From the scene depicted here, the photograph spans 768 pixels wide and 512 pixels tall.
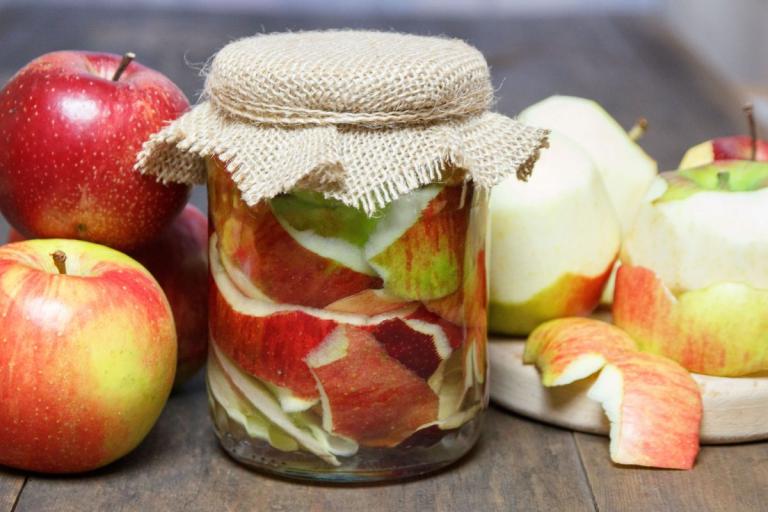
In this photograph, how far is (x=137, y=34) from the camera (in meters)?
2.64

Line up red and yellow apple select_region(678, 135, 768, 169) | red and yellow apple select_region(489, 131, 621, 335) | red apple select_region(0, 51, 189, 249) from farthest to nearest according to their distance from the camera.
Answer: red and yellow apple select_region(678, 135, 768, 169) < red and yellow apple select_region(489, 131, 621, 335) < red apple select_region(0, 51, 189, 249)

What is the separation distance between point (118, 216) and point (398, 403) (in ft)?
0.75

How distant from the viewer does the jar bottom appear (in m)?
0.76

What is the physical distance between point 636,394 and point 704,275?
0.10 meters

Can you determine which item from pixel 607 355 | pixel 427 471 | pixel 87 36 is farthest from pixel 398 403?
pixel 87 36

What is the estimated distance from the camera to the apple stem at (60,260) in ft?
2.42

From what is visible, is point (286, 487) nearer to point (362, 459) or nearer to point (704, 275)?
point (362, 459)

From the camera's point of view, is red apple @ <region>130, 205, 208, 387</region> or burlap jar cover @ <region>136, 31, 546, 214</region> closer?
burlap jar cover @ <region>136, 31, 546, 214</region>

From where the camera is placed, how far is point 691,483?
76cm

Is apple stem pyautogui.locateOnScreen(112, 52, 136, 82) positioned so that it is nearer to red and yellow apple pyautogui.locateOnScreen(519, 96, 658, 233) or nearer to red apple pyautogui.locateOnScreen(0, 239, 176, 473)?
red apple pyautogui.locateOnScreen(0, 239, 176, 473)

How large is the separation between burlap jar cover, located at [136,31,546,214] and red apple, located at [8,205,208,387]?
14 cm

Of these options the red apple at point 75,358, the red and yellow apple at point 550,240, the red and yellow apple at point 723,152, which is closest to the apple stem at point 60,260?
the red apple at point 75,358

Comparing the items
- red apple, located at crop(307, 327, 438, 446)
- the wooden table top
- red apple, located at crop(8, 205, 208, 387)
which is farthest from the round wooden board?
red apple, located at crop(8, 205, 208, 387)

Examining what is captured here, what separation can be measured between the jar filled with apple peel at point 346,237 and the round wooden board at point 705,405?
8 centimetres
